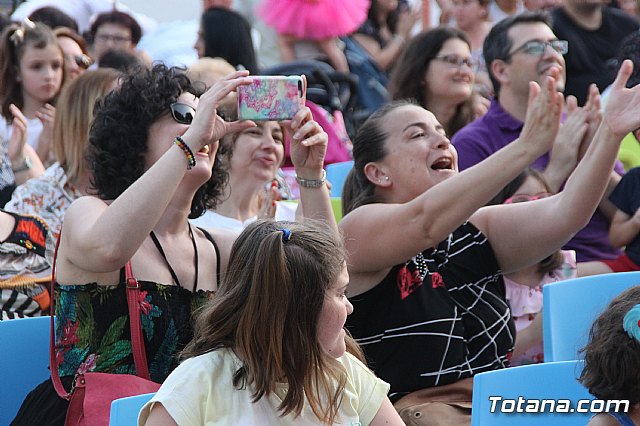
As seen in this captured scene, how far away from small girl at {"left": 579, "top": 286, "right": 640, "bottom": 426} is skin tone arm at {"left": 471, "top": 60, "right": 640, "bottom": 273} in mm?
826

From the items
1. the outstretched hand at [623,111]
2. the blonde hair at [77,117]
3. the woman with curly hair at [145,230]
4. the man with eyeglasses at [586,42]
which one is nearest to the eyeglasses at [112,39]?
the blonde hair at [77,117]

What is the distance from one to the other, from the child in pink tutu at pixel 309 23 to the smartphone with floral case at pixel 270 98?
157 inches

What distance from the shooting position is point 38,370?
2.93 meters

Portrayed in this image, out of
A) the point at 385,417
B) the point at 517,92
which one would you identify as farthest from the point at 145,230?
the point at 517,92

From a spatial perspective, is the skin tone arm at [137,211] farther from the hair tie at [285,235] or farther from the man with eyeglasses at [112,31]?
the man with eyeglasses at [112,31]

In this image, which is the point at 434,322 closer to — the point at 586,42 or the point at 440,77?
the point at 440,77

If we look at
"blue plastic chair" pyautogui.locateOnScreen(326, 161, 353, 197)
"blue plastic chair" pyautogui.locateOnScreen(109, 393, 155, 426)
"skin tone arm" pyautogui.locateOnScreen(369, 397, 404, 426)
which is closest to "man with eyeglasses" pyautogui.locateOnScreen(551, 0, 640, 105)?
"blue plastic chair" pyautogui.locateOnScreen(326, 161, 353, 197)

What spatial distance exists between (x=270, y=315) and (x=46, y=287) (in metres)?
1.67

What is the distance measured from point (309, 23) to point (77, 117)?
280cm

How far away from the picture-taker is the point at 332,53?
6.76 metres

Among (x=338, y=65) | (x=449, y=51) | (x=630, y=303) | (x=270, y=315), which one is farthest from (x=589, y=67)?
(x=270, y=315)

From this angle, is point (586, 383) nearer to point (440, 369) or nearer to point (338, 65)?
point (440, 369)

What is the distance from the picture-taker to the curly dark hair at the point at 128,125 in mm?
2904

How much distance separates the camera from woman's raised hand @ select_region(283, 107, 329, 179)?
2789mm
